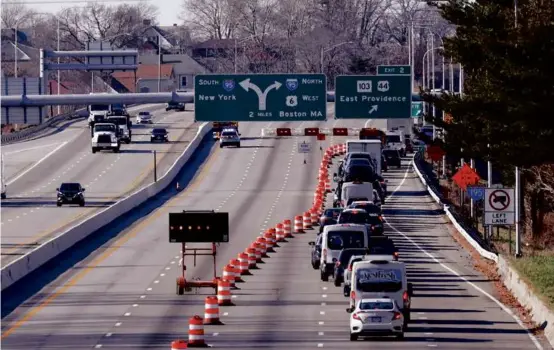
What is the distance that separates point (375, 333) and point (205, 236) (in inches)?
466

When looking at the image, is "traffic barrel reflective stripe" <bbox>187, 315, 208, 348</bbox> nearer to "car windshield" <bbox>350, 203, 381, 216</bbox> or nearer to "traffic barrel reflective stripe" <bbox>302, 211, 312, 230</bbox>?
"car windshield" <bbox>350, 203, 381, 216</bbox>

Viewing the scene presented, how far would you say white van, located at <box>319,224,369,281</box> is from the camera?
46.5 metres

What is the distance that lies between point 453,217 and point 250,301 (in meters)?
28.2

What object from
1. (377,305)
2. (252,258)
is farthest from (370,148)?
(377,305)

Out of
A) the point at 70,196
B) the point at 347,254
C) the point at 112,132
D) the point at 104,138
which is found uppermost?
the point at 112,132

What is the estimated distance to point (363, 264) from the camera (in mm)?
36969

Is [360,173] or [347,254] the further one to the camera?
[360,173]

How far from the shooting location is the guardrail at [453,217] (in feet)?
175

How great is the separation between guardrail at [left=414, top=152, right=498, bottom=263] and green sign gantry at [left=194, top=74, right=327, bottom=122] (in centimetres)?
741

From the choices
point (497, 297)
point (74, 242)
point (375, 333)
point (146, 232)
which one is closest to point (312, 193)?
point (146, 232)

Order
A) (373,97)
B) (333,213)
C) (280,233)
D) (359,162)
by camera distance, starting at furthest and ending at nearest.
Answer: (359,162) → (280,233) → (333,213) → (373,97)

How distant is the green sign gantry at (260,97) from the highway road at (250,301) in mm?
5028

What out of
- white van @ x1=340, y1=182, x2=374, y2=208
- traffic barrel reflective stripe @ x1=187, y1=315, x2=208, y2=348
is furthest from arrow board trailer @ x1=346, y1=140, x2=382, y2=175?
traffic barrel reflective stripe @ x1=187, y1=315, x2=208, y2=348

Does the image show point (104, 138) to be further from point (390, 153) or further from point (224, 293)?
point (224, 293)
